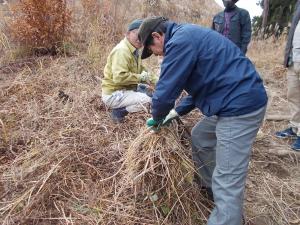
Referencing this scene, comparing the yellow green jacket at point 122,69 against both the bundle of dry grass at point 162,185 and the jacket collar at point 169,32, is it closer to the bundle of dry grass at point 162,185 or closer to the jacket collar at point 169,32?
the bundle of dry grass at point 162,185

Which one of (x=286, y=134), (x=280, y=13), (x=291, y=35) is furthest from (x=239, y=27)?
(x=280, y=13)

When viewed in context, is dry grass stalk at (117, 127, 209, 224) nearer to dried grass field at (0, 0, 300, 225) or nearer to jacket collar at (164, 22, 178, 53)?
dried grass field at (0, 0, 300, 225)

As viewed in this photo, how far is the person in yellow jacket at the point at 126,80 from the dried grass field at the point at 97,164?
0.14 m

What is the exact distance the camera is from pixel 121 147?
3256 mm

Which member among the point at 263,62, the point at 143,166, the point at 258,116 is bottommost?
the point at 263,62

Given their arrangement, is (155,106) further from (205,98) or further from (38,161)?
(38,161)

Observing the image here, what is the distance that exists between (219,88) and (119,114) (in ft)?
5.69

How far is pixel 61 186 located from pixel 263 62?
4958 millimetres

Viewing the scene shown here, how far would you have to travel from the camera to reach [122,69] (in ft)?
12.1

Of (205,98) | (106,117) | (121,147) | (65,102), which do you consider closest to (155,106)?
(205,98)

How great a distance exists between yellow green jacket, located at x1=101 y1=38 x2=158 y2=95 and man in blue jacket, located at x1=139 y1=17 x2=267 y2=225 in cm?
130

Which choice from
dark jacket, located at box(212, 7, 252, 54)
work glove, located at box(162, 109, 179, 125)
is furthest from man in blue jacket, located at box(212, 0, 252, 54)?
work glove, located at box(162, 109, 179, 125)

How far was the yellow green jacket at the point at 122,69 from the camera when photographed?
3.70 metres

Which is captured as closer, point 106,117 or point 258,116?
point 258,116
